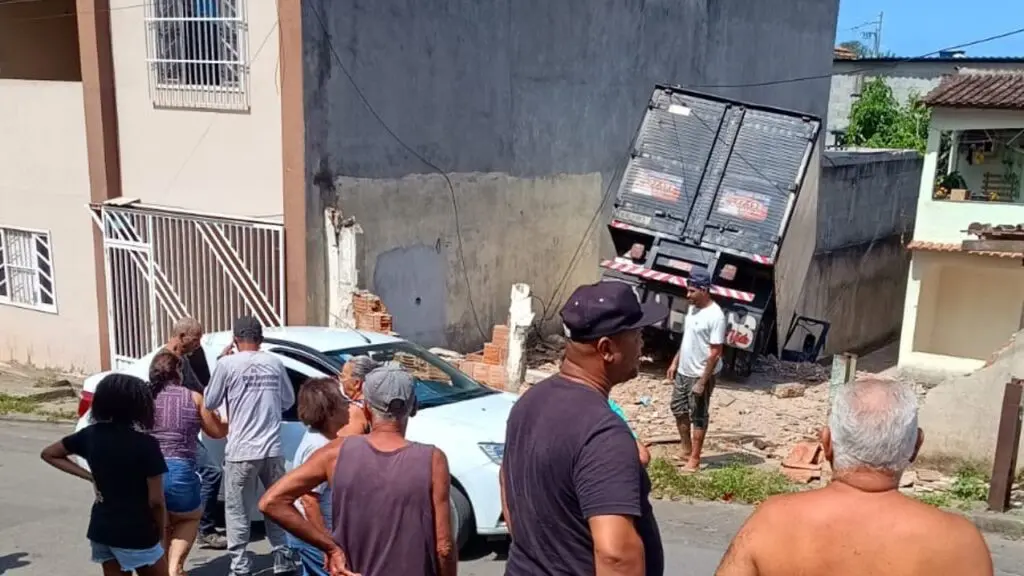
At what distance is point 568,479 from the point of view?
2.58 metres

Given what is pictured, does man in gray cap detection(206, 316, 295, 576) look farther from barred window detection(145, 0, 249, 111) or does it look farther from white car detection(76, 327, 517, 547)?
barred window detection(145, 0, 249, 111)

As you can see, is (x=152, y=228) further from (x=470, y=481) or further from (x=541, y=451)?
(x=541, y=451)

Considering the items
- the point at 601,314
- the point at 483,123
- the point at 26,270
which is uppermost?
the point at 483,123

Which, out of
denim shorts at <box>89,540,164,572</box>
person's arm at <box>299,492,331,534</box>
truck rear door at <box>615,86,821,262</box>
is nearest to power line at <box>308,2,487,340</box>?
truck rear door at <box>615,86,821,262</box>

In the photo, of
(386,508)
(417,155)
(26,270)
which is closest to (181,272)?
(417,155)

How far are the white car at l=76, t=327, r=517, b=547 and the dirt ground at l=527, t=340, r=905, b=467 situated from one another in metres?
2.70

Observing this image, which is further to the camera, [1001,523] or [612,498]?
[1001,523]

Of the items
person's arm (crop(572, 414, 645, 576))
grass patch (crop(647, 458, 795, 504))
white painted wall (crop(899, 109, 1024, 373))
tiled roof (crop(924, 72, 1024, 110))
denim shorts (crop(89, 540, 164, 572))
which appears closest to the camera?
person's arm (crop(572, 414, 645, 576))

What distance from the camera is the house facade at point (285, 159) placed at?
34.5ft

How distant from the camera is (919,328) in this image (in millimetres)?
18547

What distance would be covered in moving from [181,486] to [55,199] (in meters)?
9.05

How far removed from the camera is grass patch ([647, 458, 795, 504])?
739cm

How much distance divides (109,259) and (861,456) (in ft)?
37.2

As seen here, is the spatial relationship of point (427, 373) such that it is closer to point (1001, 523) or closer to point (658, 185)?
point (1001, 523)
